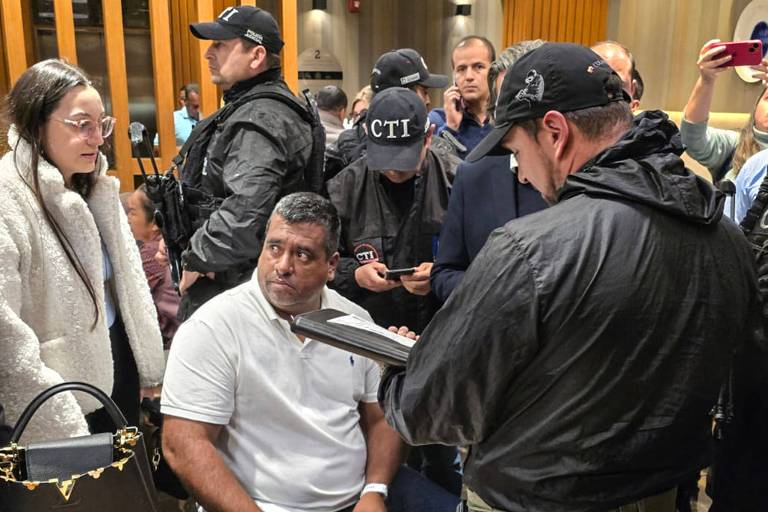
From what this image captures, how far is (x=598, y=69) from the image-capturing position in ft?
3.44

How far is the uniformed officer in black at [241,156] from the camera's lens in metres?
2.02

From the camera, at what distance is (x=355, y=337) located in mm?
1143

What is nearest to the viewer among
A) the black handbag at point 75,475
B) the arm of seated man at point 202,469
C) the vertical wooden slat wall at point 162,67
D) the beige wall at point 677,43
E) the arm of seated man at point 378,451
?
the black handbag at point 75,475

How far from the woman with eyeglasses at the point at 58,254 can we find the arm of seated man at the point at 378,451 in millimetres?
696

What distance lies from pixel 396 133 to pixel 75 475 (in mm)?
1299

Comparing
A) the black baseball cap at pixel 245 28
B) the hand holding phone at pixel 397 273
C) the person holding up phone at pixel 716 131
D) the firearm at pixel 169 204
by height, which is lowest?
the hand holding phone at pixel 397 273

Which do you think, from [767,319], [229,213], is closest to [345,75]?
[229,213]

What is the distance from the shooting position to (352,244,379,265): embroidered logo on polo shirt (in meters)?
2.13

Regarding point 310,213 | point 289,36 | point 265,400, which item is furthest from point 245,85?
point 289,36

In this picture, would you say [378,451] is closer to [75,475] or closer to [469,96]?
[75,475]

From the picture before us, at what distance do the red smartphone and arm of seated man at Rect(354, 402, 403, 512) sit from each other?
1.48 meters

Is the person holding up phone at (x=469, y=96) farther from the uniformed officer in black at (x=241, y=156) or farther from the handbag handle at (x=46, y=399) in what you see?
the handbag handle at (x=46, y=399)

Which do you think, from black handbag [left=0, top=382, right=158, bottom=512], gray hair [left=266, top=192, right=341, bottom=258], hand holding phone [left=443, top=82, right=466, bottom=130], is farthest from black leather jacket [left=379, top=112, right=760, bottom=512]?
hand holding phone [left=443, top=82, right=466, bottom=130]

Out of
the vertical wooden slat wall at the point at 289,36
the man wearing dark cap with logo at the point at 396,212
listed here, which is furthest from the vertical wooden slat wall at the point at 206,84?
the man wearing dark cap with logo at the point at 396,212
